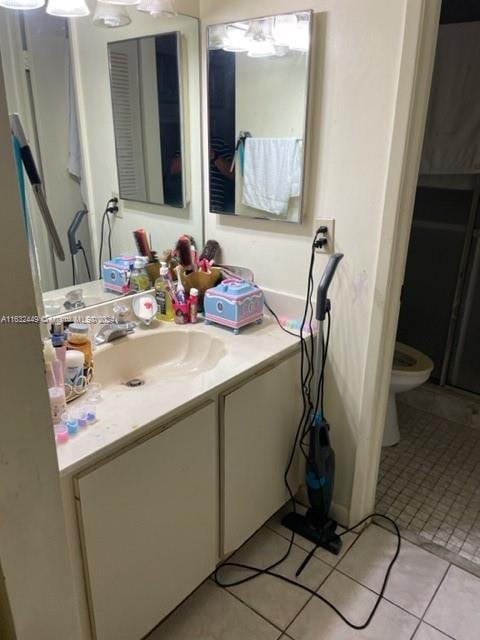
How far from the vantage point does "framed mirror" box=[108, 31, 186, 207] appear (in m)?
1.63

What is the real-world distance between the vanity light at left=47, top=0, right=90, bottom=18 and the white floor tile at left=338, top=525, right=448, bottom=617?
1.98 m

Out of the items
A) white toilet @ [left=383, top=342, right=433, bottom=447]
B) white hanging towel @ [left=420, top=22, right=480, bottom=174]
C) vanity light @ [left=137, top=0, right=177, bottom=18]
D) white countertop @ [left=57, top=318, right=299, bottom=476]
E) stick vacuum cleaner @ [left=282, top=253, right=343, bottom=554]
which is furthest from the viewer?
white toilet @ [left=383, top=342, right=433, bottom=447]

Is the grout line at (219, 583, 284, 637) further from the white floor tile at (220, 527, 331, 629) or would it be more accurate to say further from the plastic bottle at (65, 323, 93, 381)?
the plastic bottle at (65, 323, 93, 381)

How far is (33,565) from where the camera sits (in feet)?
2.59

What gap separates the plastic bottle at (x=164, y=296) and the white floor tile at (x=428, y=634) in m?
1.27

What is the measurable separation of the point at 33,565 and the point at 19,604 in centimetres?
6

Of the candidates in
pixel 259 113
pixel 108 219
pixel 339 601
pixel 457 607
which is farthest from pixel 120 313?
pixel 457 607

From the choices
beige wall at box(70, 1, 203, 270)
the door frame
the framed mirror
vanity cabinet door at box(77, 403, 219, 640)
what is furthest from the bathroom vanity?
the framed mirror

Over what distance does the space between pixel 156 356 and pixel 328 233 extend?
710mm

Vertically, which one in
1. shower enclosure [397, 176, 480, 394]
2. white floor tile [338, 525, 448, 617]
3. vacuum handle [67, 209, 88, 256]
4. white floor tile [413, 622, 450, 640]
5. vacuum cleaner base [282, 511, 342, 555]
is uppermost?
vacuum handle [67, 209, 88, 256]

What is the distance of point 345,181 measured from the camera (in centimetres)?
151

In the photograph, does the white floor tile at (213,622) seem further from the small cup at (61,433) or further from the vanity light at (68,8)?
the vanity light at (68,8)

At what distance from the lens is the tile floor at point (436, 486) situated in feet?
5.98

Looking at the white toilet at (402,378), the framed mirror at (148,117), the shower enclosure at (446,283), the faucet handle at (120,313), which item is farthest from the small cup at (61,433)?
the shower enclosure at (446,283)
